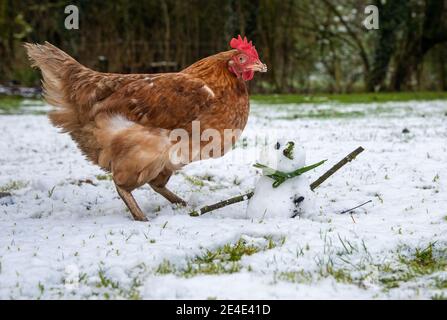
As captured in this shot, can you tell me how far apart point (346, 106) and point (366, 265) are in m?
12.1

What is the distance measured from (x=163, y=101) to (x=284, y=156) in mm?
972

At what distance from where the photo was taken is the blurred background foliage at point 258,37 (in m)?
19.1

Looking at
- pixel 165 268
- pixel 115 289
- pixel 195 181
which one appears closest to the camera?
pixel 115 289

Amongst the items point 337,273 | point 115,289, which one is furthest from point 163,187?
point 337,273

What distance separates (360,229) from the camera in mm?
3520

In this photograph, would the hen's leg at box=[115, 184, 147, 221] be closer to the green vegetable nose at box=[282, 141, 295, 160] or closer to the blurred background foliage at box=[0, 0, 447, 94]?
the green vegetable nose at box=[282, 141, 295, 160]

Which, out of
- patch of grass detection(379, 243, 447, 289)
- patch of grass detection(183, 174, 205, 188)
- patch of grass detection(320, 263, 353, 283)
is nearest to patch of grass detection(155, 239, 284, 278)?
patch of grass detection(320, 263, 353, 283)

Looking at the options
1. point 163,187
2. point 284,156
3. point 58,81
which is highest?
point 58,81

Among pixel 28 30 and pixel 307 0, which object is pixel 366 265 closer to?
pixel 28 30

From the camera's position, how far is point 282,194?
388 cm

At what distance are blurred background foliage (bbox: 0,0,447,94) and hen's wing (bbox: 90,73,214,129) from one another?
14811 millimetres

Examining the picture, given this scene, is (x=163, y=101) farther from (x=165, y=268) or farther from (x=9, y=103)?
(x=9, y=103)

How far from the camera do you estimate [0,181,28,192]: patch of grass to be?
17.2 ft
